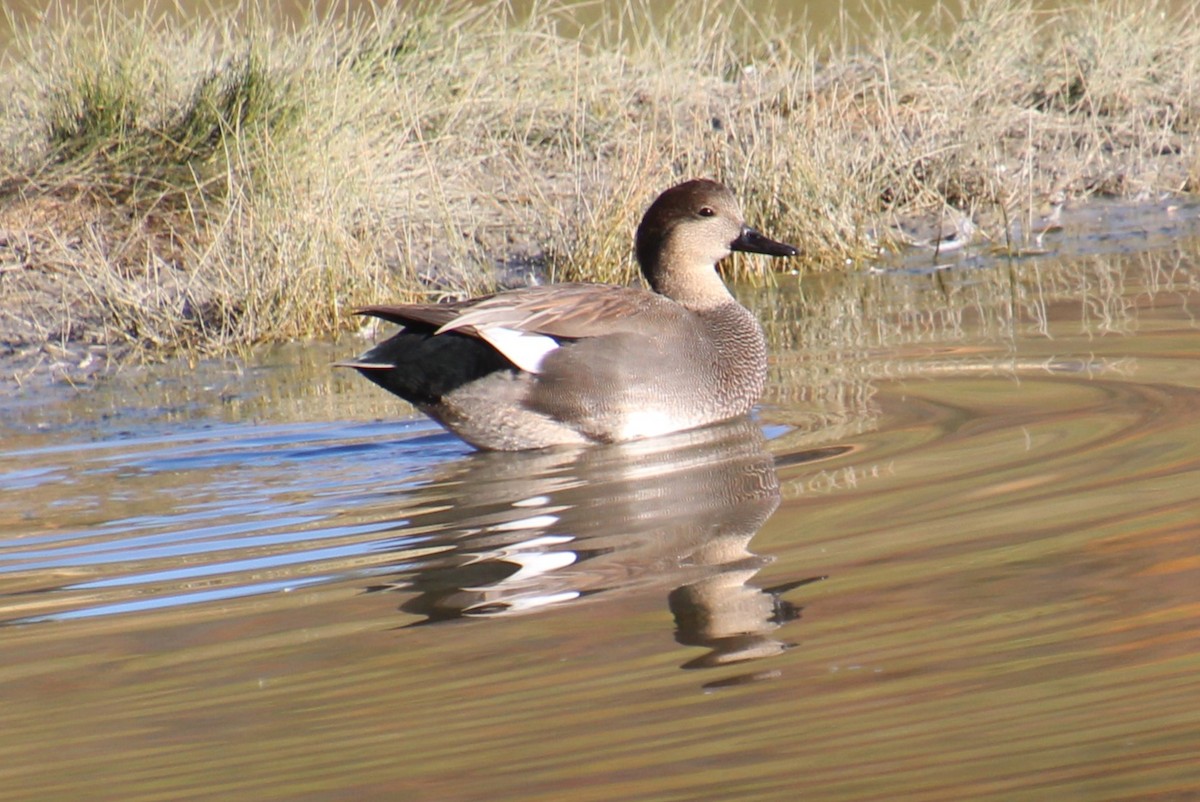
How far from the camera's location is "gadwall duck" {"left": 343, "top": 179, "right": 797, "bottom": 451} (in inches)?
208

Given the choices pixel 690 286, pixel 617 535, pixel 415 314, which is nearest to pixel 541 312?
pixel 415 314

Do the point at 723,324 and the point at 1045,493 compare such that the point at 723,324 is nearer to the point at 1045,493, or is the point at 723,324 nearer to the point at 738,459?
the point at 738,459

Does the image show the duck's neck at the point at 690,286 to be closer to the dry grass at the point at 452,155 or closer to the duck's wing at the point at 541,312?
the duck's wing at the point at 541,312

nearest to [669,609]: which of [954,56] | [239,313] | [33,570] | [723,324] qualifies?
[33,570]

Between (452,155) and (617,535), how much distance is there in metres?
6.14

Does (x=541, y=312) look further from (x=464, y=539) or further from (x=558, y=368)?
(x=464, y=539)

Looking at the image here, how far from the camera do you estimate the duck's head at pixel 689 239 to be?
6207 millimetres

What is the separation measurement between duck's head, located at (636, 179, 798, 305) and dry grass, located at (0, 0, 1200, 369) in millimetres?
2153

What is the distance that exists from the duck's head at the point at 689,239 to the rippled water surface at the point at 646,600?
484 millimetres

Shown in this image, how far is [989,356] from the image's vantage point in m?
6.15

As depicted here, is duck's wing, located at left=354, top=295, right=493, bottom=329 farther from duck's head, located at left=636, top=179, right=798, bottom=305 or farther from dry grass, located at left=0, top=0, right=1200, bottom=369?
dry grass, located at left=0, top=0, right=1200, bottom=369

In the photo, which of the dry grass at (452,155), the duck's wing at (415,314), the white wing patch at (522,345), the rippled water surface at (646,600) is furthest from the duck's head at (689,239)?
the dry grass at (452,155)

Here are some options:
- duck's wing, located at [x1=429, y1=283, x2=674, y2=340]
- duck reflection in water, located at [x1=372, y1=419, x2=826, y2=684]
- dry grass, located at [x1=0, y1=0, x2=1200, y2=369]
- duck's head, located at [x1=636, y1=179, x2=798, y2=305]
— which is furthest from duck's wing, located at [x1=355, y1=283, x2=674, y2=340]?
dry grass, located at [x1=0, y1=0, x2=1200, y2=369]

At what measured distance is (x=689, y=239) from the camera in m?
6.24
